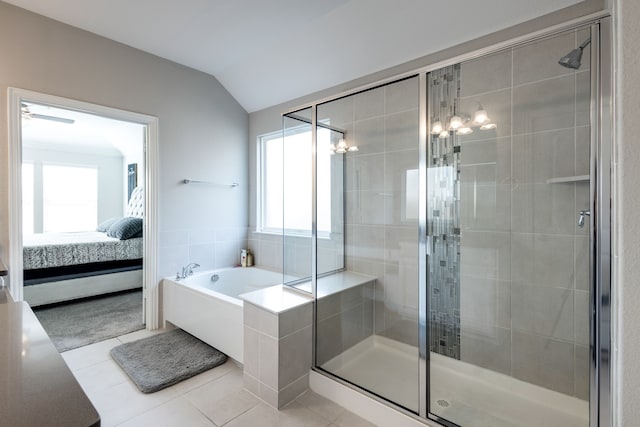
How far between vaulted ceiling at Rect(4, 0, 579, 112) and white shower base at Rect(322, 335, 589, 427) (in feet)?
6.74

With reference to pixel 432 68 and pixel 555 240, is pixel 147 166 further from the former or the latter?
pixel 555 240

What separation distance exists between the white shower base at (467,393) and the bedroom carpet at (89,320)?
2175mm

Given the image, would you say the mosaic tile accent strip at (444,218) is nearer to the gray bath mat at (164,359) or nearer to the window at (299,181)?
the window at (299,181)

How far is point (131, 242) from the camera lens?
413 cm

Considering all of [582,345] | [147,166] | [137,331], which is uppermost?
[147,166]

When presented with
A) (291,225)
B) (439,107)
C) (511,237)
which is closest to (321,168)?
(291,225)

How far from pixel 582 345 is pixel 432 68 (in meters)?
1.63

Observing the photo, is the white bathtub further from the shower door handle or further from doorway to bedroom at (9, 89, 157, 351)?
the shower door handle

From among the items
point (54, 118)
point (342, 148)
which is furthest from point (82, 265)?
point (342, 148)

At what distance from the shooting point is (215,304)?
2.32m

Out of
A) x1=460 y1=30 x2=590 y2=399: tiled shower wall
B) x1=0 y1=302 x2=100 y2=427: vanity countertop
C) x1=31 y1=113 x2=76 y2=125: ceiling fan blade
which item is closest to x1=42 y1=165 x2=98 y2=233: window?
x1=31 y1=113 x2=76 y2=125: ceiling fan blade

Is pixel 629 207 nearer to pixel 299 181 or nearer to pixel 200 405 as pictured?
pixel 299 181

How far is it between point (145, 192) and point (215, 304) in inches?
52.2

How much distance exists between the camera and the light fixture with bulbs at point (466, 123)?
183 cm
